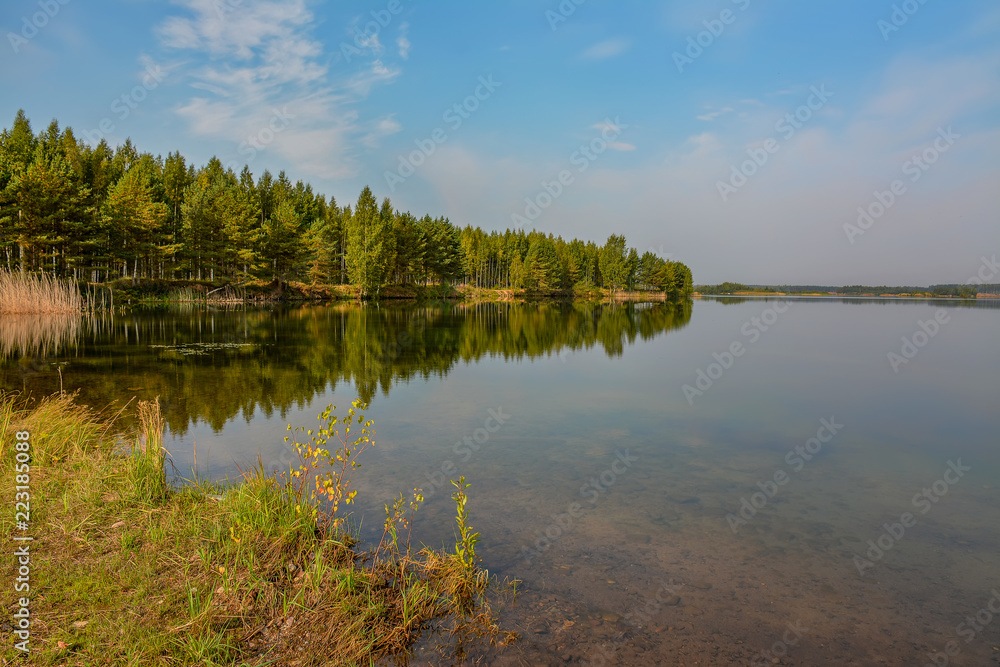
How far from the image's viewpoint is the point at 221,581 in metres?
4.85

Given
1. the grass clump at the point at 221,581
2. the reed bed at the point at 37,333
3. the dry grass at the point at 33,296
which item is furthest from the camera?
the dry grass at the point at 33,296

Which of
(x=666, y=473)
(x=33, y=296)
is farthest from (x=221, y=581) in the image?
(x=33, y=296)

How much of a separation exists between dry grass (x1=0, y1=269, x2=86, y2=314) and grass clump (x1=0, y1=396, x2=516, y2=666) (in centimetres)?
3602

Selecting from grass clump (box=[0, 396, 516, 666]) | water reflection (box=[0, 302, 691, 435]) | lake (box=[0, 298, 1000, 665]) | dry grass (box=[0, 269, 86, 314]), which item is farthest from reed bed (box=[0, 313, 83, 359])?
grass clump (box=[0, 396, 516, 666])

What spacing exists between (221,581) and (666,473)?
6914mm

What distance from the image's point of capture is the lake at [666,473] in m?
5.05

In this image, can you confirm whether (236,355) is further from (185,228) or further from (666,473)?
(185,228)

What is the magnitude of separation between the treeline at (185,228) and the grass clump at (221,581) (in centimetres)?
4649

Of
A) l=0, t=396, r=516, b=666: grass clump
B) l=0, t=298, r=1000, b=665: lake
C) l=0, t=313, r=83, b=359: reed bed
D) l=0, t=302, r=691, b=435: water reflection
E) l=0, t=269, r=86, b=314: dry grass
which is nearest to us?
l=0, t=396, r=516, b=666: grass clump

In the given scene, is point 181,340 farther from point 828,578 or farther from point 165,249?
point 165,249

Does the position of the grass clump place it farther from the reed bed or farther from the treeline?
the treeline

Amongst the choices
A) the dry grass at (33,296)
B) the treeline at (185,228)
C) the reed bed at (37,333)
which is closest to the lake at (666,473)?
the reed bed at (37,333)

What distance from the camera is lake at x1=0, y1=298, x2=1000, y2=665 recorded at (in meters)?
5.05

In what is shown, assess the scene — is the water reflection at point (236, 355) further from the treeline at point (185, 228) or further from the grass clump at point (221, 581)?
the treeline at point (185, 228)
